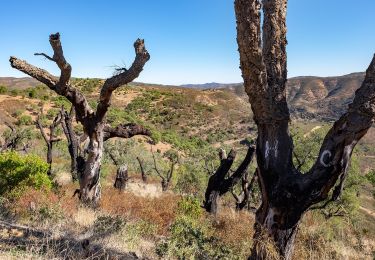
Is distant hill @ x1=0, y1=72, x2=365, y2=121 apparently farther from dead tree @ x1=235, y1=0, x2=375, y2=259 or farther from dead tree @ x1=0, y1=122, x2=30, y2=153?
dead tree @ x1=235, y1=0, x2=375, y2=259

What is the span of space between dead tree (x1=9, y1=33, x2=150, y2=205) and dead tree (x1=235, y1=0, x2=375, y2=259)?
12.8 feet

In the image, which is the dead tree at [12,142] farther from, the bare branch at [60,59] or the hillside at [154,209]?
the bare branch at [60,59]

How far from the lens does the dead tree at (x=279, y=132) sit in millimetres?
5160

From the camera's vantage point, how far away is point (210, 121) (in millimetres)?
64875

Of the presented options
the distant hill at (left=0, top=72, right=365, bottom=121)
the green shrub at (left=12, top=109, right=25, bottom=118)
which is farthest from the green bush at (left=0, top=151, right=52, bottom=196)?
the distant hill at (left=0, top=72, right=365, bottom=121)

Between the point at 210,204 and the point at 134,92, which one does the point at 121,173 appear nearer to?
the point at 210,204

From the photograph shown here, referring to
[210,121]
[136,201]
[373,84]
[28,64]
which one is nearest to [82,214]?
[136,201]

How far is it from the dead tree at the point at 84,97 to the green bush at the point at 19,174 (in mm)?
1633

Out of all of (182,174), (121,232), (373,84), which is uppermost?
(373,84)

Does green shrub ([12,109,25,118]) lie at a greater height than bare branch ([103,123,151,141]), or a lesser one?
lesser

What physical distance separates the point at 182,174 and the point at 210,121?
134ft

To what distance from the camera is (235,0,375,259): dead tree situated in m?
5.16

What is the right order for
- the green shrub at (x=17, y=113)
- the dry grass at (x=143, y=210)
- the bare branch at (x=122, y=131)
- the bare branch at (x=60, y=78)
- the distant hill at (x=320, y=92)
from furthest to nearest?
the distant hill at (x=320, y=92) → the green shrub at (x=17, y=113) → the bare branch at (x=122, y=131) → the dry grass at (x=143, y=210) → the bare branch at (x=60, y=78)

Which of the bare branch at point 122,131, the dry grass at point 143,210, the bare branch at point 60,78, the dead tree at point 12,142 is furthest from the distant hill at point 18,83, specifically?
the bare branch at point 60,78
